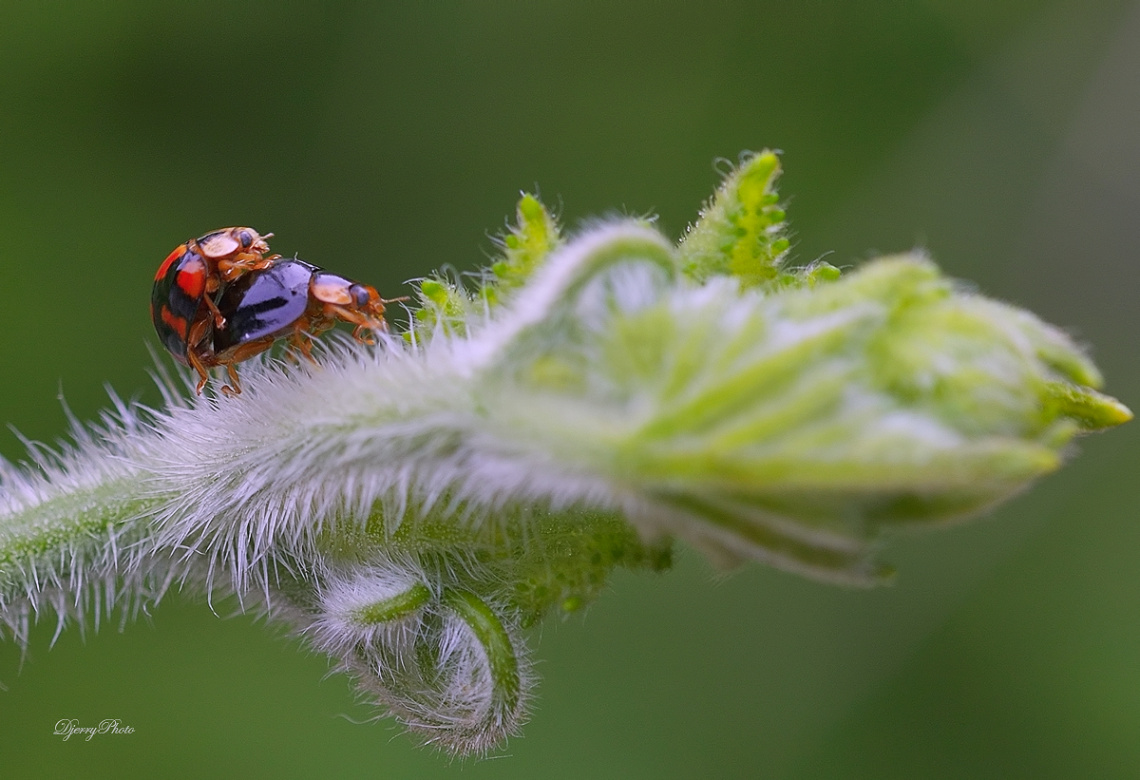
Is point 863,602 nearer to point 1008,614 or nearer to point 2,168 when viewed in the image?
point 1008,614

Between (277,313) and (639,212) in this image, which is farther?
(639,212)

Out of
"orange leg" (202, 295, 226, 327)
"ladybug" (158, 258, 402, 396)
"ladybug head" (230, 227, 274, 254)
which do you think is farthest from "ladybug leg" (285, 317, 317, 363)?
"ladybug head" (230, 227, 274, 254)

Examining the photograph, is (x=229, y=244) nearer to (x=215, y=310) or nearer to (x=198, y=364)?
(x=215, y=310)

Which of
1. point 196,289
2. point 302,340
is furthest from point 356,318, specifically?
point 196,289

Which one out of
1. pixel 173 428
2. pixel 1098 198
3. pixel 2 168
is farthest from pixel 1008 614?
pixel 2 168

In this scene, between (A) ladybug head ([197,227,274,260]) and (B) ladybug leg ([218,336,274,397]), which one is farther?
(A) ladybug head ([197,227,274,260])

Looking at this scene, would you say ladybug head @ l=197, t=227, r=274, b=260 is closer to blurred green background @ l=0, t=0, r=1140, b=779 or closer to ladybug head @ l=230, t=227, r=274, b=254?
ladybug head @ l=230, t=227, r=274, b=254
